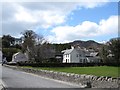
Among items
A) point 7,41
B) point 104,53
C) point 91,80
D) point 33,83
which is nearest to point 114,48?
point 104,53

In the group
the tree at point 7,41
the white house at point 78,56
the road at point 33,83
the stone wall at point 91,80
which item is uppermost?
the tree at point 7,41

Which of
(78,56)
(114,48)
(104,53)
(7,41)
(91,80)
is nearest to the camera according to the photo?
(91,80)

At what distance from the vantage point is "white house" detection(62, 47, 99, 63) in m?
124

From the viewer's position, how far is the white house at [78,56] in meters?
124

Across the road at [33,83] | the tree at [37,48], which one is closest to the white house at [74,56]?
the tree at [37,48]

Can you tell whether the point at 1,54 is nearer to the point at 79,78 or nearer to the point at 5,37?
the point at 5,37

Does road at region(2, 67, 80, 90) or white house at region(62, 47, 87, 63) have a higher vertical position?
white house at region(62, 47, 87, 63)

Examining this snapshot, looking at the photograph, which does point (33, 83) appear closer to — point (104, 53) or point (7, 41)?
point (104, 53)

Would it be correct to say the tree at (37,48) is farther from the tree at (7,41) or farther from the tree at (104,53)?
the tree at (7,41)

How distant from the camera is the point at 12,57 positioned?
12706 cm

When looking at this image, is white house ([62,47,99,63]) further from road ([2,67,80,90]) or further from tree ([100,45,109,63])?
road ([2,67,80,90])

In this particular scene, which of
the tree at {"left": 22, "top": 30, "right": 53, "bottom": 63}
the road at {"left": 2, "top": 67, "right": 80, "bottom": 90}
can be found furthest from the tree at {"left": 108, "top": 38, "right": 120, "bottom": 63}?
the road at {"left": 2, "top": 67, "right": 80, "bottom": 90}

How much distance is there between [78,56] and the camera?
12588 centimetres

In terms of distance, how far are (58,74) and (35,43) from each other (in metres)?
71.3
